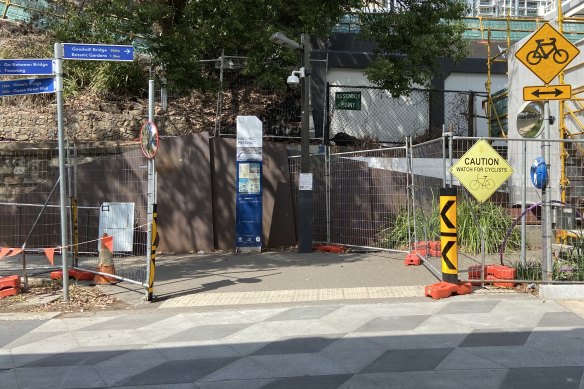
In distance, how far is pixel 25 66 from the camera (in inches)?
319

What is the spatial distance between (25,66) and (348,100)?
413 inches

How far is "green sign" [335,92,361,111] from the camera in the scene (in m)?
16.8

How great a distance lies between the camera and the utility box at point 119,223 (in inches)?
444

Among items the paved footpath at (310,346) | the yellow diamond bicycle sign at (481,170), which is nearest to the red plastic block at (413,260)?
the paved footpath at (310,346)

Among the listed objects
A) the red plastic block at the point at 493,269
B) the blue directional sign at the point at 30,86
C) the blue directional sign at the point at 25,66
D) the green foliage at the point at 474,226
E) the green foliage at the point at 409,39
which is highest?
the green foliage at the point at 409,39

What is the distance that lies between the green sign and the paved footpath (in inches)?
389

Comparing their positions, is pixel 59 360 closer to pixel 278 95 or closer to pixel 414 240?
pixel 414 240

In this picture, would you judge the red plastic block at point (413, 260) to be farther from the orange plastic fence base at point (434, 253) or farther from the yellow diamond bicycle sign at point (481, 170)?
the yellow diamond bicycle sign at point (481, 170)

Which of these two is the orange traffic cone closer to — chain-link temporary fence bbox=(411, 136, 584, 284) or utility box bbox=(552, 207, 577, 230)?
chain-link temporary fence bbox=(411, 136, 584, 284)

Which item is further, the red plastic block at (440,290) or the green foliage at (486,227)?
the green foliage at (486,227)

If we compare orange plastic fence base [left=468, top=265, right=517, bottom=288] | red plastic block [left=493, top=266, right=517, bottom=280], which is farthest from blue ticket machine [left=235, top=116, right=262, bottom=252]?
red plastic block [left=493, top=266, right=517, bottom=280]

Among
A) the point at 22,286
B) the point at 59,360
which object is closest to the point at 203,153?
the point at 22,286

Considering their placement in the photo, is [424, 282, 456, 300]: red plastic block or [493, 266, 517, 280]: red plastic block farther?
[493, 266, 517, 280]: red plastic block

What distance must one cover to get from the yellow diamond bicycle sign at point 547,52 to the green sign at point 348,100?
8739mm
